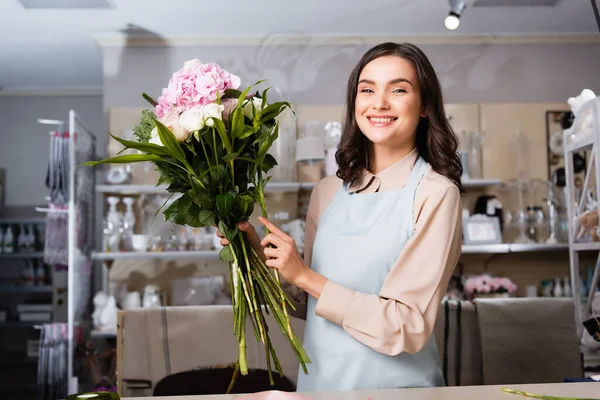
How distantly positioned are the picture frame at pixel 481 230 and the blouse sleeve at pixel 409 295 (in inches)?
129

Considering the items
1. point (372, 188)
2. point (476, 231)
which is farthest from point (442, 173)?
point (476, 231)

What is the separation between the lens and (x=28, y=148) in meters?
6.69

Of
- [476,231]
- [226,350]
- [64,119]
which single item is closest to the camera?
[226,350]

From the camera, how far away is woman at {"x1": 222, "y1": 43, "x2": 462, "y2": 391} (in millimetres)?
1298

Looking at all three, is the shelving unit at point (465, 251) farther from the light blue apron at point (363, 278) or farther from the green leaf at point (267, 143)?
the green leaf at point (267, 143)

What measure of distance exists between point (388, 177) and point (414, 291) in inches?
11.9

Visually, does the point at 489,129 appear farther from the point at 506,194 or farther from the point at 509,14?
the point at 509,14

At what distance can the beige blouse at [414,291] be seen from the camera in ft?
4.20

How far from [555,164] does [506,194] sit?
17.5 inches

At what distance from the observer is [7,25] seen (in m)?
4.77

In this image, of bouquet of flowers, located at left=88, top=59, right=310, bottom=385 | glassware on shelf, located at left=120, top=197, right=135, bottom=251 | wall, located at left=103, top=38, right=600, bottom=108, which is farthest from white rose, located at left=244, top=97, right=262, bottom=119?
wall, located at left=103, top=38, right=600, bottom=108

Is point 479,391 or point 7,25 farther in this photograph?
point 7,25

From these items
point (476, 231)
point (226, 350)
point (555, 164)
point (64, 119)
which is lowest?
point (226, 350)

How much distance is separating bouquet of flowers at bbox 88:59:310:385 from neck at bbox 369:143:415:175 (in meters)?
0.34
